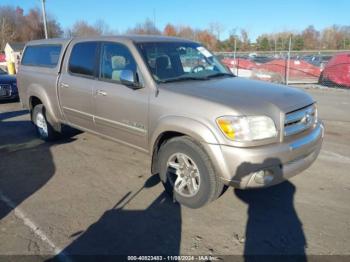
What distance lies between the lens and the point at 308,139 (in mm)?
3719

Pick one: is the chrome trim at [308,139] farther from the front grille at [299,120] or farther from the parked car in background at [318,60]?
the parked car in background at [318,60]

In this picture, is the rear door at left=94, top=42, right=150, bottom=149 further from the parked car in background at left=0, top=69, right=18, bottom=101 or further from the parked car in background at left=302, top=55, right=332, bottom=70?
the parked car in background at left=302, top=55, right=332, bottom=70

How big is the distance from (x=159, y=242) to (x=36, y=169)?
2.77 m

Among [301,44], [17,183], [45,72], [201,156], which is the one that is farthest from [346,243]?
[301,44]

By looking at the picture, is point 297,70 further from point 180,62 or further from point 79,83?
point 79,83

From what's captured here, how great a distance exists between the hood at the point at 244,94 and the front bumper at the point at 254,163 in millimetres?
401

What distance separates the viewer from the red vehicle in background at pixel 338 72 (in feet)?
44.4

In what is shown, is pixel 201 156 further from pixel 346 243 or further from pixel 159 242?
pixel 346 243

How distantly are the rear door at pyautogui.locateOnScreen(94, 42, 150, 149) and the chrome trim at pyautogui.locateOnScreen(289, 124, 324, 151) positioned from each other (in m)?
1.72

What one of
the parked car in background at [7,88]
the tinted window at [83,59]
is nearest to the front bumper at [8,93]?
the parked car in background at [7,88]

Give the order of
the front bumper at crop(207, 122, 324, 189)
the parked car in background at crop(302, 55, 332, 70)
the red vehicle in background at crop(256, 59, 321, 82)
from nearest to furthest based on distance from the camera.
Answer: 1. the front bumper at crop(207, 122, 324, 189)
2. the red vehicle in background at crop(256, 59, 321, 82)
3. the parked car in background at crop(302, 55, 332, 70)

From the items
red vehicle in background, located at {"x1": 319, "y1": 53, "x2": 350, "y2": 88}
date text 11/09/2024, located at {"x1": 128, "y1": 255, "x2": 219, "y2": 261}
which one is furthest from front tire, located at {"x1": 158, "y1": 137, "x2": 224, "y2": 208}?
red vehicle in background, located at {"x1": 319, "y1": 53, "x2": 350, "y2": 88}

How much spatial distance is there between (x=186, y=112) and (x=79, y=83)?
7.28 feet

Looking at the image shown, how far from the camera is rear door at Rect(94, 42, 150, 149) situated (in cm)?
415
